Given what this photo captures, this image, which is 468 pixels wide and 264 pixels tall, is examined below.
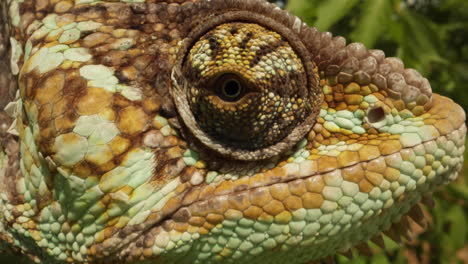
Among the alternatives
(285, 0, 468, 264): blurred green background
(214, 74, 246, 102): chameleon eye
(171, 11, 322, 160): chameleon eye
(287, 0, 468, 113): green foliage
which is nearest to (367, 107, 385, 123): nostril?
(171, 11, 322, 160): chameleon eye

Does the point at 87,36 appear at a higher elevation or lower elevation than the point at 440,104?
lower

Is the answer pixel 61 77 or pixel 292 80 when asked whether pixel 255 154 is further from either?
pixel 61 77

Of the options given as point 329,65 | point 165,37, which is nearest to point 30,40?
point 165,37

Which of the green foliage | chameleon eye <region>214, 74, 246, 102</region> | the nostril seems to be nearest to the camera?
chameleon eye <region>214, 74, 246, 102</region>

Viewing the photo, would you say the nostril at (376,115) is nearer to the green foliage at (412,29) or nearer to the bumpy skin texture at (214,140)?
the bumpy skin texture at (214,140)

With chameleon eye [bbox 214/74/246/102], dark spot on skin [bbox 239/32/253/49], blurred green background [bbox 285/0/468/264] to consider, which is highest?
dark spot on skin [bbox 239/32/253/49]

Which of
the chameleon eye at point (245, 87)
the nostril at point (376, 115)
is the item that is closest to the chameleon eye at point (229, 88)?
the chameleon eye at point (245, 87)

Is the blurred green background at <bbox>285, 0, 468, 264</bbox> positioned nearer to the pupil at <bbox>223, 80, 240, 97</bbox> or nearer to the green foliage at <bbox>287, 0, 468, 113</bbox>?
the green foliage at <bbox>287, 0, 468, 113</bbox>

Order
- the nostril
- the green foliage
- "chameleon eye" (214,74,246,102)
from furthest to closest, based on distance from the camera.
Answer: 1. the green foliage
2. the nostril
3. "chameleon eye" (214,74,246,102)
